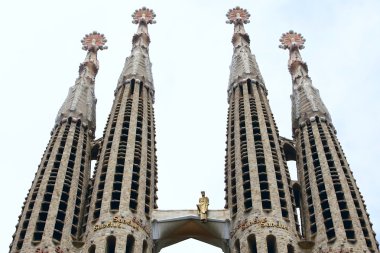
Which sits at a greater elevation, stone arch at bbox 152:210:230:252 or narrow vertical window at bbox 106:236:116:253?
stone arch at bbox 152:210:230:252

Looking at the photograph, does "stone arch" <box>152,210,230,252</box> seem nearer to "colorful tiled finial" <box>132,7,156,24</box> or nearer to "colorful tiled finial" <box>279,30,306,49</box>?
"colorful tiled finial" <box>279,30,306,49</box>

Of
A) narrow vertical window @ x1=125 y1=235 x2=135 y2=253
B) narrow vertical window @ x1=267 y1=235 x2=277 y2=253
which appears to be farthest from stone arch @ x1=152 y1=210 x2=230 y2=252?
narrow vertical window @ x1=267 y1=235 x2=277 y2=253

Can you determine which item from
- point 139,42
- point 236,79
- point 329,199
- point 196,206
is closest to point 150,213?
point 196,206

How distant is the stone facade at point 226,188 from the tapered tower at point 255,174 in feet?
0.24

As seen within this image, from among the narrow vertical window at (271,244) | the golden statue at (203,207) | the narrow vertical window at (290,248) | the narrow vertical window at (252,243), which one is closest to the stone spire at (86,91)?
the golden statue at (203,207)

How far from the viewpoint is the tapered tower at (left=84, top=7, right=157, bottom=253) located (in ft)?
145

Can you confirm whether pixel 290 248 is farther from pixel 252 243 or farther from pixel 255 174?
pixel 255 174

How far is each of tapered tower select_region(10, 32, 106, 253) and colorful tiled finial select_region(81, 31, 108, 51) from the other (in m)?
6.84

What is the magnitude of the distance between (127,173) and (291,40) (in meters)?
23.0

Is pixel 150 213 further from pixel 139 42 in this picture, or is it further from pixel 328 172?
pixel 139 42

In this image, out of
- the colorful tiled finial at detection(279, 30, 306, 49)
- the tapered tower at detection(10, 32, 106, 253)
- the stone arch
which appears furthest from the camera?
the colorful tiled finial at detection(279, 30, 306, 49)

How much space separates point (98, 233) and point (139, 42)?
77.0 feet

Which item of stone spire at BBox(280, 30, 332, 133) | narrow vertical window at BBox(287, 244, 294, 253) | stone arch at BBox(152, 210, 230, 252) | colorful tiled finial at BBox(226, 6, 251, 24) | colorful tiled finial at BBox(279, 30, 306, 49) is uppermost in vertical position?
colorful tiled finial at BBox(226, 6, 251, 24)

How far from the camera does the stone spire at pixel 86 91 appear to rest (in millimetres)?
55406
